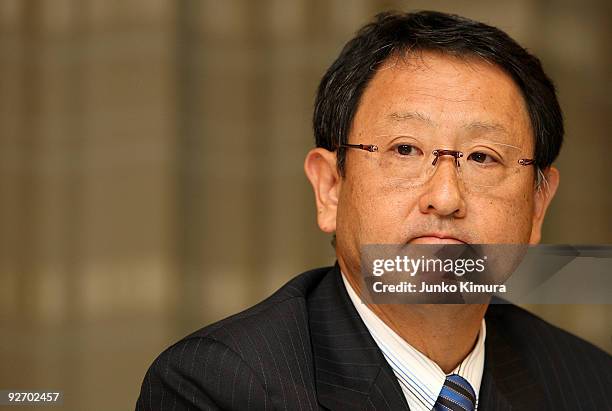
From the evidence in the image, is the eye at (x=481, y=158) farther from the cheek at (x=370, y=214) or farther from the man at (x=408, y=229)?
the cheek at (x=370, y=214)

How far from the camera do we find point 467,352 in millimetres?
1398

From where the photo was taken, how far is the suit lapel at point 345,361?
124 cm

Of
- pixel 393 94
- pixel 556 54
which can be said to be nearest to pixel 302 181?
pixel 393 94

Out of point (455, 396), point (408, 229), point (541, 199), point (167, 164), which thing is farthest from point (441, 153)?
Answer: point (167, 164)

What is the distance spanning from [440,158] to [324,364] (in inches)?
14.1

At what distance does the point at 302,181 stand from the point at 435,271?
623 mm

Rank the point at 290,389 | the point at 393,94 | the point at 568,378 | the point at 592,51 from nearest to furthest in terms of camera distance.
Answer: the point at 290,389
the point at 393,94
the point at 568,378
the point at 592,51

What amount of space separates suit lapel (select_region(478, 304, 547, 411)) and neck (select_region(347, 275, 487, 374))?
0.07 metres

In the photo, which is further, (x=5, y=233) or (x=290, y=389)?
(x=5, y=233)

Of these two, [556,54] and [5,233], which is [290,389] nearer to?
[5,233]

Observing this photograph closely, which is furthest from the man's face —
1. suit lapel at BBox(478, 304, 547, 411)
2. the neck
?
suit lapel at BBox(478, 304, 547, 411)

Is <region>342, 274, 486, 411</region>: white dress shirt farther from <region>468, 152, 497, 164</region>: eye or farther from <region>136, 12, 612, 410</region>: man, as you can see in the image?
<region>468, 152, 497, 164</region>: eye

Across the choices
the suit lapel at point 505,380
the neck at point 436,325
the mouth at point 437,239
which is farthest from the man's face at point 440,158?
the suit lapel at point 505,380

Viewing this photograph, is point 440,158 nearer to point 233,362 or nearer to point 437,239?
point 437,239
